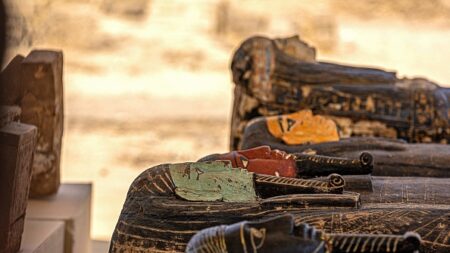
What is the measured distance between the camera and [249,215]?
13.5 feet

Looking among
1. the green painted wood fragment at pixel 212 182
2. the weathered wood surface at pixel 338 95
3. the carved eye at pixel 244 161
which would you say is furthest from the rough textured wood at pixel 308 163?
the weathered wood surface at pixel 338 95

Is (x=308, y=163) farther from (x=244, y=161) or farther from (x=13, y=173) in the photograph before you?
(x=13, y=173)

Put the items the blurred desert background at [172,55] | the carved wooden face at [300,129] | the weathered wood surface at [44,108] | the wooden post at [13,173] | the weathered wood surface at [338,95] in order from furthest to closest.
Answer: the blurred desert background at [172,55], the weathered wood surface at [338,95], the weathered wood surface at [44,108], the carved wooden face at [300,129], the wooden post at [13,173]

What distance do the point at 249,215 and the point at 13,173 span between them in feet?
3.62

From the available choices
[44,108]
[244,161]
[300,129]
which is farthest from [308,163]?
[44,108]

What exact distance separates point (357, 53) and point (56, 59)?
1031 cm

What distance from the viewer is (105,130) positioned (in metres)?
13.5

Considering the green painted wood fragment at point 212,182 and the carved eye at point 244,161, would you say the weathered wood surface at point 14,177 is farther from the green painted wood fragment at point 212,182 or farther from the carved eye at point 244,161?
the carved eye at point 244,161

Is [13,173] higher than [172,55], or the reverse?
[172,55]

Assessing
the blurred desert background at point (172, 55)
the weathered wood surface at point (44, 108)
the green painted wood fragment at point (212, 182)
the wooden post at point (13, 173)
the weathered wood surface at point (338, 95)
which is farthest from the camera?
the blurred desert background at point (172, 55)

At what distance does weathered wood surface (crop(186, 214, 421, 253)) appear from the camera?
3488 millimetres

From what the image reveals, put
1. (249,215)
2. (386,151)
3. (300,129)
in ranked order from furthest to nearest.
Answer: (300,129) < (386,151) < (249,215)

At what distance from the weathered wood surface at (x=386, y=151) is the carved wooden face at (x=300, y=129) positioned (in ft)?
0.13

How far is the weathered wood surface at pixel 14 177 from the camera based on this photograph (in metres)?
4.54
